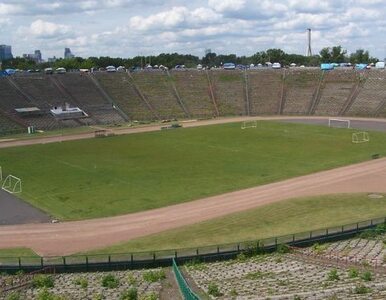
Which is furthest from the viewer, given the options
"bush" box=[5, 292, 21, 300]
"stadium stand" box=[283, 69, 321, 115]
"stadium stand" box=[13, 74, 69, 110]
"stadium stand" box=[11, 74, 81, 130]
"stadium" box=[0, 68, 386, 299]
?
"stadium stand" box=[283, 69, 321, 115]

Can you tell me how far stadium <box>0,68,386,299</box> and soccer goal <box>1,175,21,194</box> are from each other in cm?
16

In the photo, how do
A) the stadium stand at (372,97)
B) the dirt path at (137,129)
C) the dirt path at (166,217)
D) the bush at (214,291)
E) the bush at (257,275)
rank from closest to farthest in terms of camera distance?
1. the bush at (214,291)
2. the bush at (257,275)
3. the dirt path at (166,217)
4. the dirt path at (137,129)
5. the stadium stand at (372,97)

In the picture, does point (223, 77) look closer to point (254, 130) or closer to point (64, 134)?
point (254, 130)

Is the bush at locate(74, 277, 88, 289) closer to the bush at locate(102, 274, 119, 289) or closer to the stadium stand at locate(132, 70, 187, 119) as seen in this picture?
the bush at locate(102, 274, 119, 289)

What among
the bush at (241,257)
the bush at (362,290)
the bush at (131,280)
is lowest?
the bush at (241,257)

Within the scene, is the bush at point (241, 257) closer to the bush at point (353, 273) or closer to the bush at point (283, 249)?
the bush at point (283, 249)

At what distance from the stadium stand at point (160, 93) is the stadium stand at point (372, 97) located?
4365 centimetres

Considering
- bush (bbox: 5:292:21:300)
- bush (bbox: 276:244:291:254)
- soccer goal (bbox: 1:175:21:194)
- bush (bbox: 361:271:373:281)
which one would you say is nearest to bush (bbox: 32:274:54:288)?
bush (bbox: 5:292:21:300)

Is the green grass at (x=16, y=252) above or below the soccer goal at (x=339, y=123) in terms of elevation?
below

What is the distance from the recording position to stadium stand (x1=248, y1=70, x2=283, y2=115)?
5509 inches

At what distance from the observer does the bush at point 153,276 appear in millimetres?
30734

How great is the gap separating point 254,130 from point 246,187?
49.9m

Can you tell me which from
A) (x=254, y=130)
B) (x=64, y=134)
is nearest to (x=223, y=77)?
(x=254, y=130)

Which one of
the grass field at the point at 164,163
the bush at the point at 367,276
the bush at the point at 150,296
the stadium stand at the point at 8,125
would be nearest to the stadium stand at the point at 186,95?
the stadium stand at the point at 8,125
